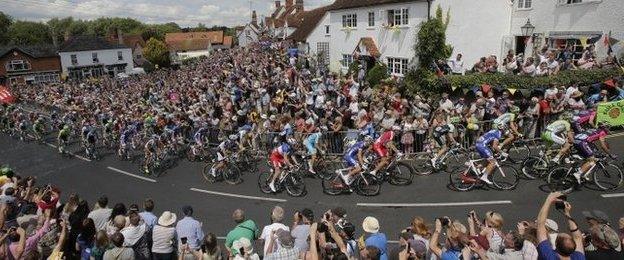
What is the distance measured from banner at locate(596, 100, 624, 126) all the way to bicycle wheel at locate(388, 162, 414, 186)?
23.4 ft

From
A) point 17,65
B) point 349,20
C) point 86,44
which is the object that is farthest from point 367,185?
point 86,44

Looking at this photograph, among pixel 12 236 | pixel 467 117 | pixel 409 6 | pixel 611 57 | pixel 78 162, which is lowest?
pixel 78 162

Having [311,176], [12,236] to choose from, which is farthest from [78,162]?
[12,236]

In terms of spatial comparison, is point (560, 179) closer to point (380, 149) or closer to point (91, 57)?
point (380, 149)

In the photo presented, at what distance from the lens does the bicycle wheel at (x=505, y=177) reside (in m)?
11.2

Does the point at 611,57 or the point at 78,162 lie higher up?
the point at 611,57

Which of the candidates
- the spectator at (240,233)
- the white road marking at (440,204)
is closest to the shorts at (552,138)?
the white road marking at (440,204)

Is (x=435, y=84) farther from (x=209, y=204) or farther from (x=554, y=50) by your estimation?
(x=209, y=204)

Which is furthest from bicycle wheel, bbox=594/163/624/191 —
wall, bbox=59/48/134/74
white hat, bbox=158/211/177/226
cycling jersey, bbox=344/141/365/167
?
wall, bbox=59/48/134/74

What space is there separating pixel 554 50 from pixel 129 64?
2804 inches

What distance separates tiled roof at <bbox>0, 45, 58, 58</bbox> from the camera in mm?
63312

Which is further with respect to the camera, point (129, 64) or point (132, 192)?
point (129, 64)

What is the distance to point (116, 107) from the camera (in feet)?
78.4

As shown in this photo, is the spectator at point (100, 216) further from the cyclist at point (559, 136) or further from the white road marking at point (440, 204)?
the cyclist at point (559, 136)
